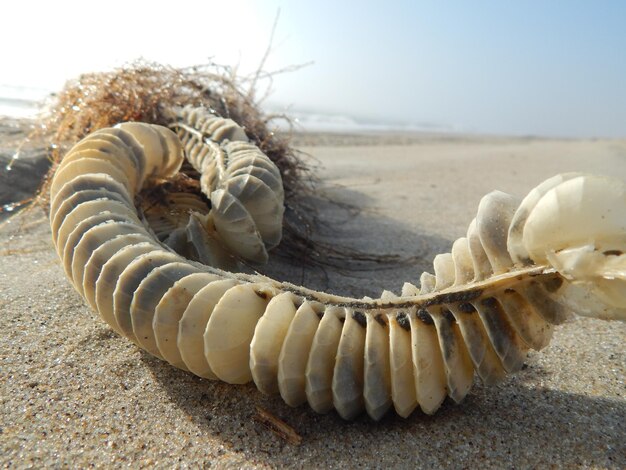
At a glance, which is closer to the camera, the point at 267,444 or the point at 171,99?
the point at 267,444

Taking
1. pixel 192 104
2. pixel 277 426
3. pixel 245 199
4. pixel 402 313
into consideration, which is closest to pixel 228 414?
pixel 277 426

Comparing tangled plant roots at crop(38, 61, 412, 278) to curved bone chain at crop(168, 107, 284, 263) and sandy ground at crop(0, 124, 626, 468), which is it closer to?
curved bone chain at crop(168, 107, 284, 263)

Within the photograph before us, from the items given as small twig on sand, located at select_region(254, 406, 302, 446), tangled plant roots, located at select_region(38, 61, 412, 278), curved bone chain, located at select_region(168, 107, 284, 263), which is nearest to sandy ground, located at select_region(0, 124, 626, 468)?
small twig on sand, located at select_region(254, 406, 302, 446)

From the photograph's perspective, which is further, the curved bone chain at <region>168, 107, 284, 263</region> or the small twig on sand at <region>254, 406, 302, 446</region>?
the curved bone chain at <region>168, 107, 284, 263</region>

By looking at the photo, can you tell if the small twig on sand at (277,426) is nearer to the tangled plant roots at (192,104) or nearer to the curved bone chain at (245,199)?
the curved bone chain at (245,199)

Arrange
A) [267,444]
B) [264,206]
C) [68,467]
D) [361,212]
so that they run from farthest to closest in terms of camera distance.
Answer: [361,212] → [264,206] → [267,444] → [68,467]

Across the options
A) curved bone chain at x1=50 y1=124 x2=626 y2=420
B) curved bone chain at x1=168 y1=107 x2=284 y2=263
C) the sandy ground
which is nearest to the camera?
curved bone chain at x1=50 y1=124 x2=626 y2=420

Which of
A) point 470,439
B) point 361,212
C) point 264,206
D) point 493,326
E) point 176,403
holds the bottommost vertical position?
point 361,212

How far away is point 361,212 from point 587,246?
2.83 m

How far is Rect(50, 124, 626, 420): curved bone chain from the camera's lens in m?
1.20

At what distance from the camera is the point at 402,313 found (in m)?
1.43

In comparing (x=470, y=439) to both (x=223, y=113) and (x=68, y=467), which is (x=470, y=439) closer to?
(x=68, y=467)

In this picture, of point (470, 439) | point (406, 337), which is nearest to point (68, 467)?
point (406, 337)

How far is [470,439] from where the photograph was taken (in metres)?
1.41
